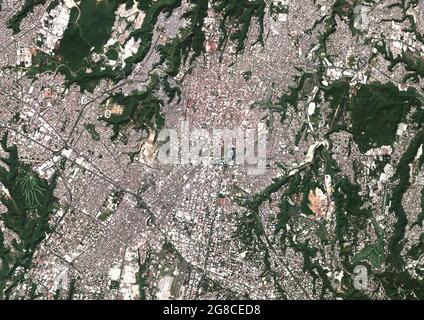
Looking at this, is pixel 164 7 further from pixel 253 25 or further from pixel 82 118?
pixel 82 118

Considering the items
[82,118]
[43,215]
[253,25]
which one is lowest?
[43,215]

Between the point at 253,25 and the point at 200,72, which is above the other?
the point at 253,25

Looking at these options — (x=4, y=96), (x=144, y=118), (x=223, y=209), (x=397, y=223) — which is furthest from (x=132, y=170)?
(x=397, y=223)

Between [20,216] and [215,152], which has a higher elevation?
[215,152]
